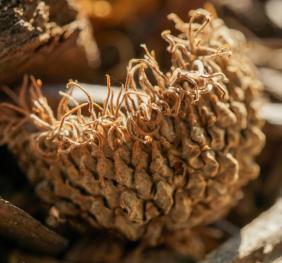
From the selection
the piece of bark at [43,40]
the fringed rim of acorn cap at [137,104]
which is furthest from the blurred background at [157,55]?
the fringed rim of acorn cap at [137,104]

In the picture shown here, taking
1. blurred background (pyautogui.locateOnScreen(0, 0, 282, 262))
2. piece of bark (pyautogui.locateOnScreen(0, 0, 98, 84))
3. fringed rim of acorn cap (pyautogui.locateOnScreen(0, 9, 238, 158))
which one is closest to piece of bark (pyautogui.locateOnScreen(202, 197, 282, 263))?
blurred background (pyautogui.locateOnScreen(0, 0, 282, 262))

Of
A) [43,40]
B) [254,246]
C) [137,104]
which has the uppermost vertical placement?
[43,40]

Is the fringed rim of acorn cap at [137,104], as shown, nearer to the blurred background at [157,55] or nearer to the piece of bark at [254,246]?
the blurred background at [157,55]

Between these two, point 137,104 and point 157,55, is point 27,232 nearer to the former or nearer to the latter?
point 137,104

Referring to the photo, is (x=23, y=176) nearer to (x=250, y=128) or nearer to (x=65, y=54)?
(x=65, y=54)

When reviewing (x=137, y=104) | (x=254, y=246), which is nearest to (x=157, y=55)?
(x=137, y=104)

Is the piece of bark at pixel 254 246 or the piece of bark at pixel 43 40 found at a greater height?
the piece of bark at pixel 43 40
